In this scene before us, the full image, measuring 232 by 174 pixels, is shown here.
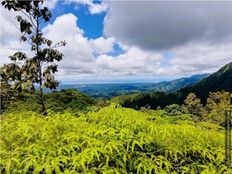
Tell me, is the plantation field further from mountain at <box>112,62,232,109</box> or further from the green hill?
mountain at <box>112,62,232,109</box>

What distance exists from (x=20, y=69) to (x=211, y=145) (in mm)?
8405

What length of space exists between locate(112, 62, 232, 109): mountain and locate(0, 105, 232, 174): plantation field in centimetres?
9014

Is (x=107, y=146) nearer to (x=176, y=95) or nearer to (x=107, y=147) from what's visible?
(x=107, y=147)

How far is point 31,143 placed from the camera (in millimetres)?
2840

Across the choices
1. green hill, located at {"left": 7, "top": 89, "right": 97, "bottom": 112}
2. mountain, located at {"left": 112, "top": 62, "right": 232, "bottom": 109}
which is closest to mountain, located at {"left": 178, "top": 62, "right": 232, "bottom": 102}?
mountain, located at {"left": 112, "top": 62, "right": 232, "bottom": 109}

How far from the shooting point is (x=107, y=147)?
2.63m

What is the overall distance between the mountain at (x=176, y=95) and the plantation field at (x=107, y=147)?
296ft

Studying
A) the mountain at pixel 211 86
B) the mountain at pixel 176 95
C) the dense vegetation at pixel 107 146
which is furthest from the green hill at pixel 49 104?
the mountain at pixel 211 86

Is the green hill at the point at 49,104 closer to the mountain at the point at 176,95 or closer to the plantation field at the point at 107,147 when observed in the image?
the plantation field at the point at 107,147

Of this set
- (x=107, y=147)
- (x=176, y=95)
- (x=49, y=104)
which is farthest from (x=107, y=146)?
(x=176, y=95)

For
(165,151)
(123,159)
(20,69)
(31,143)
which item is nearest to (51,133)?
(31,143)

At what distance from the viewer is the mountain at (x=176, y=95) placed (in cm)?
12209

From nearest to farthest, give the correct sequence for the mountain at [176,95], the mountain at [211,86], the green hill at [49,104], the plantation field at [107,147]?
the plantation field at [107,147] → the green hill at [49,104] → the mountain at [176,95] → the mountain at [211,86]

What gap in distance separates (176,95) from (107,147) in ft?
438
